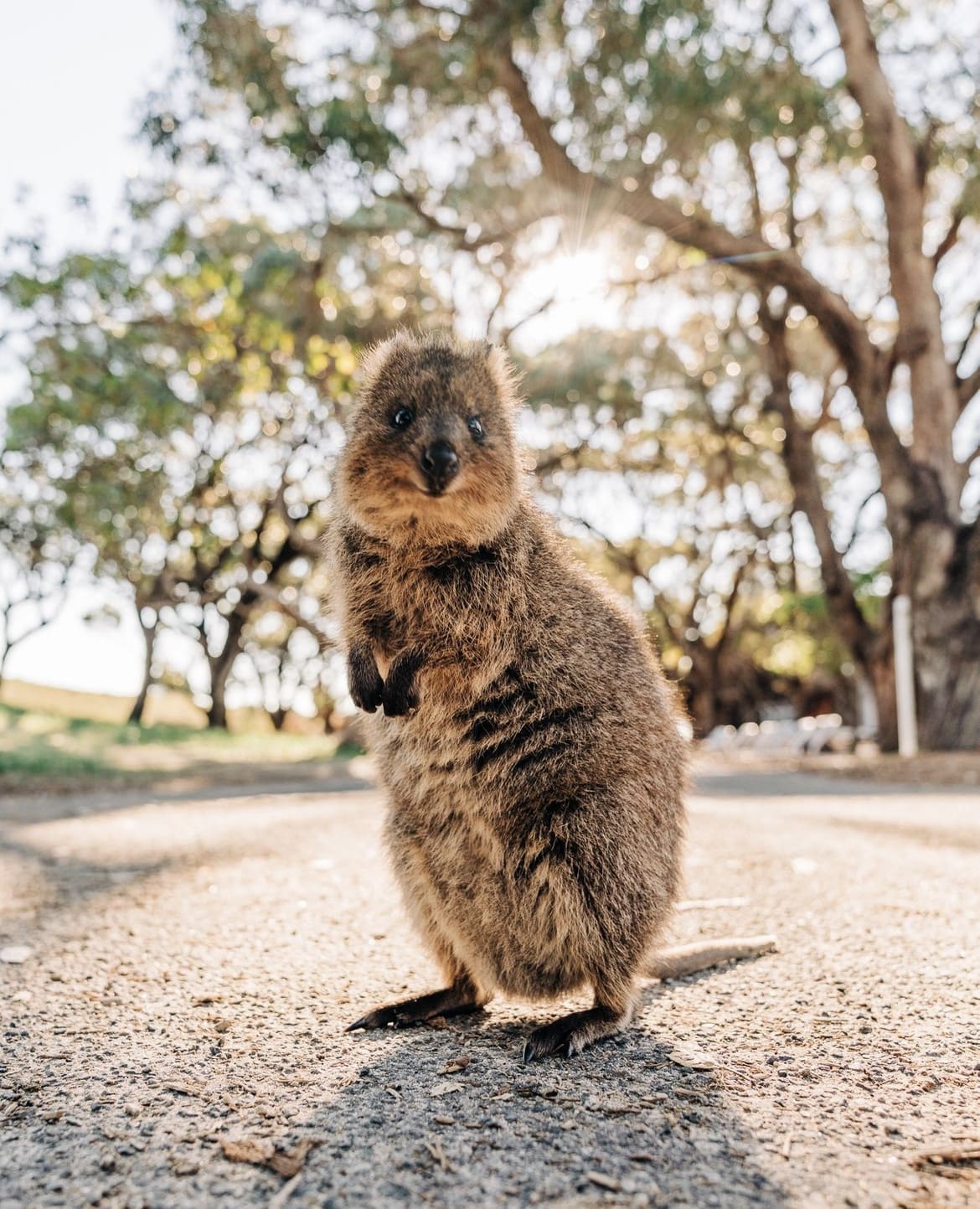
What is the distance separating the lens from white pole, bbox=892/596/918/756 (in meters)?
12.2

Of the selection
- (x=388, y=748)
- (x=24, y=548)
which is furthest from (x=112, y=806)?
(x=24, y=548)

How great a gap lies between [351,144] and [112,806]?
322 inches

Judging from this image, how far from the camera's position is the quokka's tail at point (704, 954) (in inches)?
125

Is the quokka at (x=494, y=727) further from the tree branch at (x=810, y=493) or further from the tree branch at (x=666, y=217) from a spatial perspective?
the tree branch at (x=810, y=493)

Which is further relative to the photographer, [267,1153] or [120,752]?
[120,752]

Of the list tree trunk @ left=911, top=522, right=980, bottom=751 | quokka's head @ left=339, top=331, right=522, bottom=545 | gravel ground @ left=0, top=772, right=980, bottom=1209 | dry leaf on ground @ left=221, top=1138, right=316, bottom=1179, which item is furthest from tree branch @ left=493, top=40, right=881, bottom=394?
dry leaf on ground @ left=221, top=1138, right=316, bottom=1179

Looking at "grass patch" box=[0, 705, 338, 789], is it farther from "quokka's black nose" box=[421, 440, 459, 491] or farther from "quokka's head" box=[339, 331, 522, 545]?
"quokka's black nose" box=[421, 440, 459, 491]

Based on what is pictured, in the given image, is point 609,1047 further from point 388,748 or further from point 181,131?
point 181,131

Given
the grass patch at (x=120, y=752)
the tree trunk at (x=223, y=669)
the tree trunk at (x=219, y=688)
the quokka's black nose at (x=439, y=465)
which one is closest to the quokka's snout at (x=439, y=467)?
the quokka's black nose at (x=439, y=465)

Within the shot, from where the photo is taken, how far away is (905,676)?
12.3 m

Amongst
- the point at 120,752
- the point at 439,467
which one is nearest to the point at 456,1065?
the point at 439,467

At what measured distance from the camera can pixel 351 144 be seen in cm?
1227

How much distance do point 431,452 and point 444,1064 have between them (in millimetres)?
1548

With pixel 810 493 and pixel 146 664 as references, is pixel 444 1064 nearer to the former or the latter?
pixel 810 493
